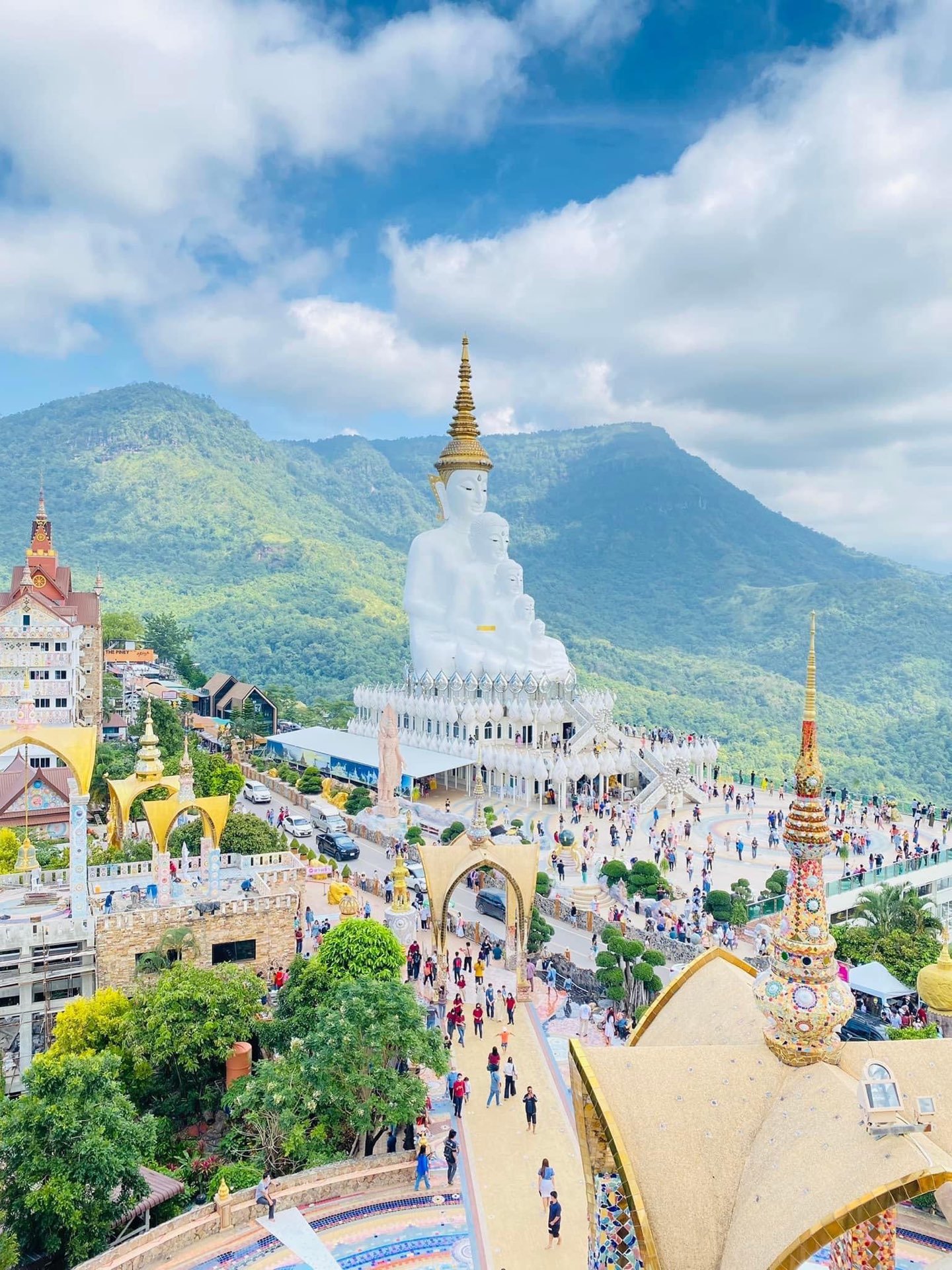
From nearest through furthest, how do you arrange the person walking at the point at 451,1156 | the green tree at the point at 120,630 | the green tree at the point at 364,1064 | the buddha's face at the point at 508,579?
the person walking at the point at 451,1156
the green tree at the point at 364,1064
the buddha's face at the point at 508,579
the green tree at the point at 120,630

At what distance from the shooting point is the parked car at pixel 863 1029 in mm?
15938

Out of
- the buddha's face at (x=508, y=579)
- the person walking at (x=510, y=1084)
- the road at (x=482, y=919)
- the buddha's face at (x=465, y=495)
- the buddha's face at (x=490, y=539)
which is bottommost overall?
the person walking at (x=510, y=1084)

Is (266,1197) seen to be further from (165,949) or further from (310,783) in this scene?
(310,783)

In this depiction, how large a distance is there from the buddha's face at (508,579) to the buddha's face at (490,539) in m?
0.80

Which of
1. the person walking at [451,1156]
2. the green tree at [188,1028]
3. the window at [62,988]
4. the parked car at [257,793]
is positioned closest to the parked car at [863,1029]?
the person walking at [451,1156]

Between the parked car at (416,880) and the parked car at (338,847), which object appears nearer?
the parked car at (416,880)

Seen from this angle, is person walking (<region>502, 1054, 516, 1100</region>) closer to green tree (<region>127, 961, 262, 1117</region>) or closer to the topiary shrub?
green tree (<region>127, 961, 262, 1117</region>)

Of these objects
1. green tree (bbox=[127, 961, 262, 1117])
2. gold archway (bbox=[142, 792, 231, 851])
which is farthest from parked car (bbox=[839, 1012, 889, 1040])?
gold archway (bbox=[142, 792, 231, 851])

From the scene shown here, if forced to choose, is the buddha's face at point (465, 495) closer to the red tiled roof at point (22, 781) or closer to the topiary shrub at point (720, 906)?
the red tiled roof at point (22, 781)

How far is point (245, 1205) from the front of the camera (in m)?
11.3

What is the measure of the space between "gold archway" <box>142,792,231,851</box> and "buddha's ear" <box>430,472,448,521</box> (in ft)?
93.0

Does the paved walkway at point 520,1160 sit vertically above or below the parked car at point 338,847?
below

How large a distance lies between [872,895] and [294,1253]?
15.0m

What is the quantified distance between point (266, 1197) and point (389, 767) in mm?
20255
